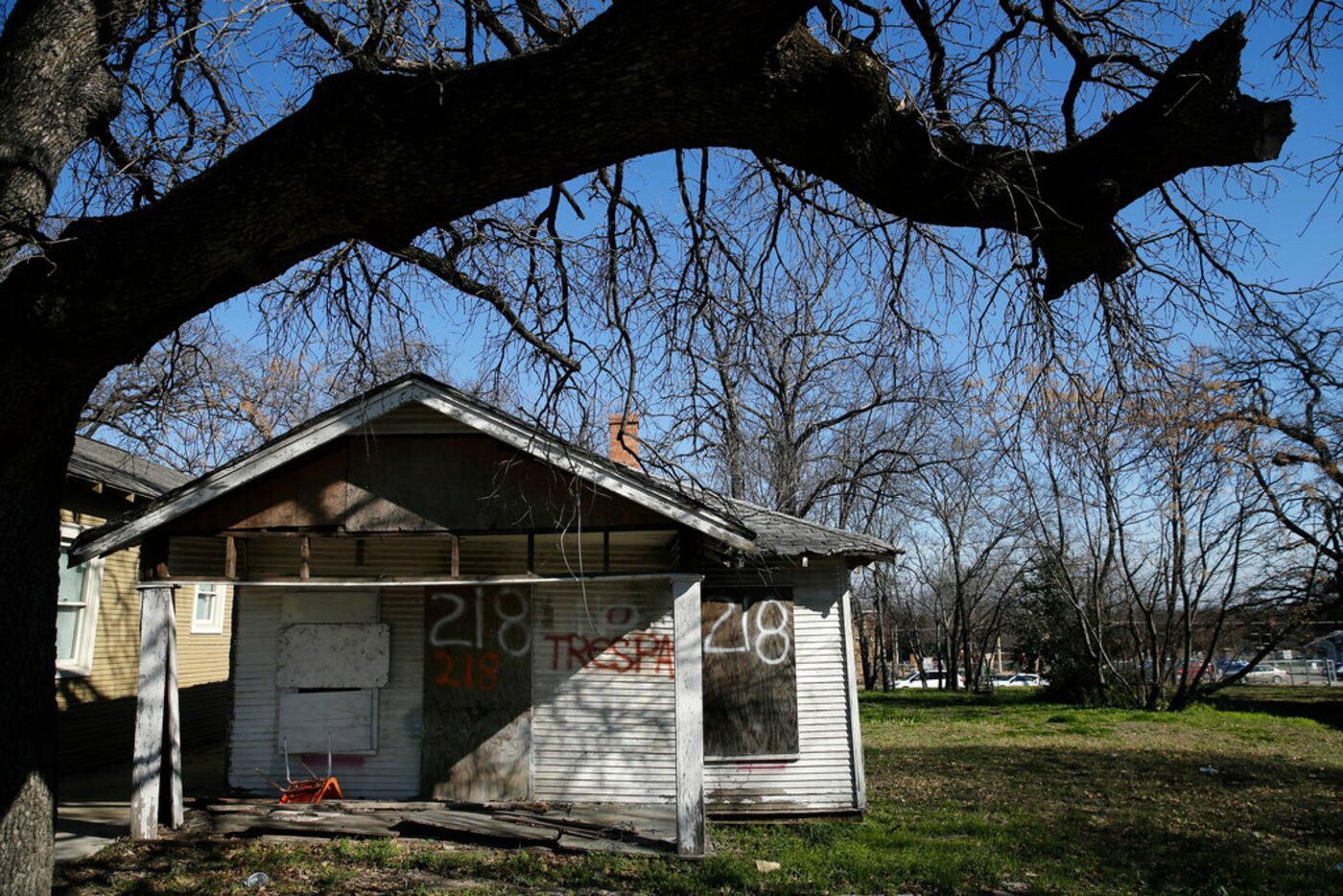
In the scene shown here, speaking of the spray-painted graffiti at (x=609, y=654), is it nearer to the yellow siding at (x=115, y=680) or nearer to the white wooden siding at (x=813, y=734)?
the white wooden siding at (x=813, y=734)

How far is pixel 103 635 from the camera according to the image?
14203 mm

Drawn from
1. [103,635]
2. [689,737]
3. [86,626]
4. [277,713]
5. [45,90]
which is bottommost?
[689,737]

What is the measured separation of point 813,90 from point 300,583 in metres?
7.31

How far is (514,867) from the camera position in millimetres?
8516

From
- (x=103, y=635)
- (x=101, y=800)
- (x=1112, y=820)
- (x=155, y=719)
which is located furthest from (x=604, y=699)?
(x=103, y=635)

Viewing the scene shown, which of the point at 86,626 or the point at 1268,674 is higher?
the point at 86,626

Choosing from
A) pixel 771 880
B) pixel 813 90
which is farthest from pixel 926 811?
pixel 813 90

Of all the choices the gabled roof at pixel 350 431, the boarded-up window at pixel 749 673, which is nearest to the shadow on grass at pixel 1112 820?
the boarded-up window at pixel 749 673

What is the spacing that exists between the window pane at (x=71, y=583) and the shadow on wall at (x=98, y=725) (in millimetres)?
1134

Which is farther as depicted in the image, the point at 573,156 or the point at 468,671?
the point at 468,671

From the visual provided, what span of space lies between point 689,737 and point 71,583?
9.85 metres

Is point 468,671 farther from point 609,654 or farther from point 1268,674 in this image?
point 1268,674

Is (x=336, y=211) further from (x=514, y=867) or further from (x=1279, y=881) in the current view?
(x=1279, y=881)

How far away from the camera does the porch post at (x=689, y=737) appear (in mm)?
8719
